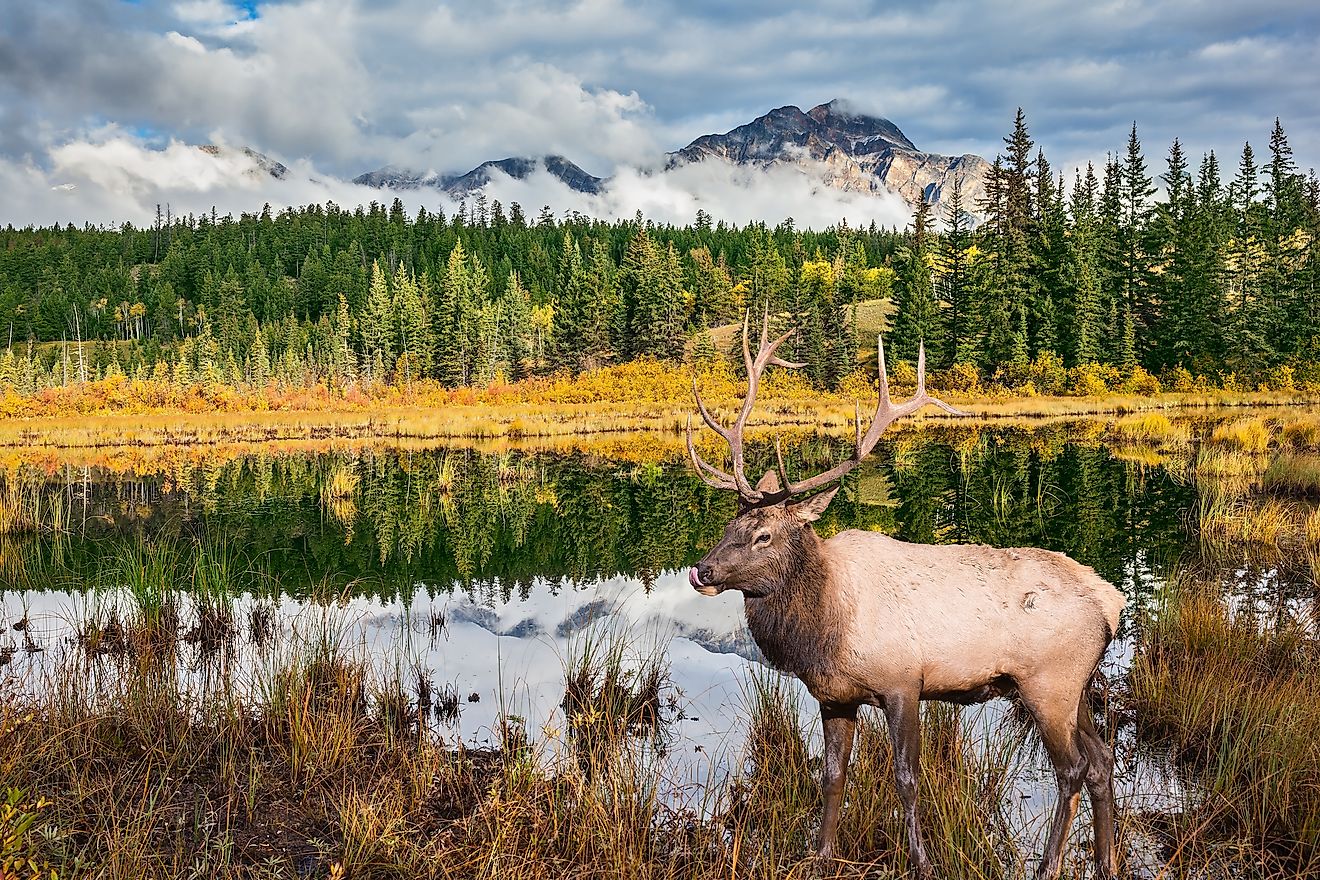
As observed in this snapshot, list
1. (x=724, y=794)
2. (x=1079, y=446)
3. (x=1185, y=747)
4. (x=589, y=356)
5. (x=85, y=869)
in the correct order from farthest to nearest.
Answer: (x=589, y=356)
(x=1079, y=446)
(x=1185, y=747)
(x=724, y=794)
(x=85, y=869)

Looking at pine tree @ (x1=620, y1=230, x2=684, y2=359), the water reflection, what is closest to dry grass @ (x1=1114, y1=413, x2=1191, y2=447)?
the water reflection

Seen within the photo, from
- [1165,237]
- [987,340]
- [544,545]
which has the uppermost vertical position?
[1165,237]

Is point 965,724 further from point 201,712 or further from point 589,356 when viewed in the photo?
point 589,356

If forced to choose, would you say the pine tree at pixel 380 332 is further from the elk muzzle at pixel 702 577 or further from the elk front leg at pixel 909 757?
the elk front leg at pixel 909 757

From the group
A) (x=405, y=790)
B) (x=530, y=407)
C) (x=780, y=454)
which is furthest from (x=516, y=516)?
(x=530, y=407)

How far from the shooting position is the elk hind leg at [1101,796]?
11.9 feet

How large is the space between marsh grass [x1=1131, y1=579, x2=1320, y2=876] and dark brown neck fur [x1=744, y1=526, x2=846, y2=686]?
165cm

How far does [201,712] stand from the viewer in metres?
5.21

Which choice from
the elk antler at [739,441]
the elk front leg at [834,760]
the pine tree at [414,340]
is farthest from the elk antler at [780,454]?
the pine tree at [414,340]

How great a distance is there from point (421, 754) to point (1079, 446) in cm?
2392

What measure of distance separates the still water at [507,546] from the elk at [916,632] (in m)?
1.46

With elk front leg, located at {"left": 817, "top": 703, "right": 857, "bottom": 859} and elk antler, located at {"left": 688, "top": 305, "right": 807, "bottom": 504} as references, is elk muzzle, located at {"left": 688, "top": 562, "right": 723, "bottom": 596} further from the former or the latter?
elk front leg, located at {"left": 817, "top": 703, "right": 857, "bottom": 859}

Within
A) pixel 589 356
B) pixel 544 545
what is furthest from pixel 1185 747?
pixel 589 356

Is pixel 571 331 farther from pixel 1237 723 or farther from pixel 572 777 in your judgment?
pixel 572 777
